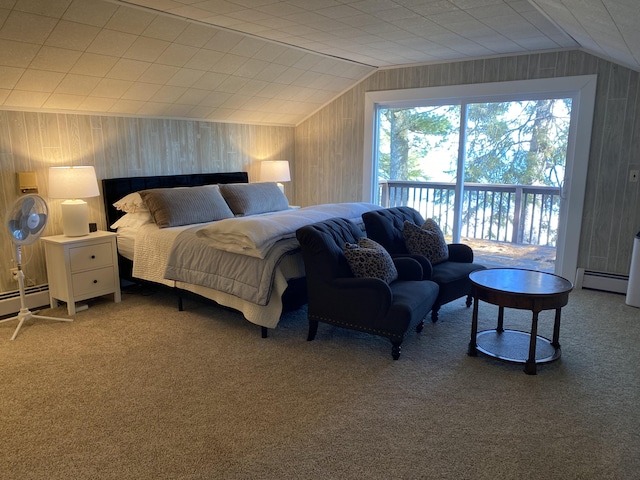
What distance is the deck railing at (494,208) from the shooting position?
211 inches

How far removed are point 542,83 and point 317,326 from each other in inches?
133

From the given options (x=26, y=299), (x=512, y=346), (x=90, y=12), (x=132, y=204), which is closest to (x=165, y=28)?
(x=90, y=12)

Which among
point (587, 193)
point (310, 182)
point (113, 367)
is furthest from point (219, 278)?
point (587, 193)

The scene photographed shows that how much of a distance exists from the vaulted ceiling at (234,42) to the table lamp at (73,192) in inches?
26.5

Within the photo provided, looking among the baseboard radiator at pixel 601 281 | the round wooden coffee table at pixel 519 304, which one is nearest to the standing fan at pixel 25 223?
the round wooden coffee table at pixel 519 304

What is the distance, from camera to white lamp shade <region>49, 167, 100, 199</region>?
385cm

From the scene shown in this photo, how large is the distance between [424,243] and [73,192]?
9.66 feet

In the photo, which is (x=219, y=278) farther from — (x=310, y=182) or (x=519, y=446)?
(x=310, y=182)

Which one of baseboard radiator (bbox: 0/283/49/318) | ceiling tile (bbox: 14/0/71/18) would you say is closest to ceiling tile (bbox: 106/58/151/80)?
ceiling tile (bbox: 14/0/71/18)

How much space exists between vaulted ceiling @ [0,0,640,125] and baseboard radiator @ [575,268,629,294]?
1.96m

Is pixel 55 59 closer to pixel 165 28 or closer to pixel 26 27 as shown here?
pixel 26 27

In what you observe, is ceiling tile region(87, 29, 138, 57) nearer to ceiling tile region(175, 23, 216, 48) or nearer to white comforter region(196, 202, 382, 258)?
ceiling tile region(175, 23, 216, 48)

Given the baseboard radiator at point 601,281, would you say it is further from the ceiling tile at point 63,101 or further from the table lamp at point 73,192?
the ceiling tile at point 63,101

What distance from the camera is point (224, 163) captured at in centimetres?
569
